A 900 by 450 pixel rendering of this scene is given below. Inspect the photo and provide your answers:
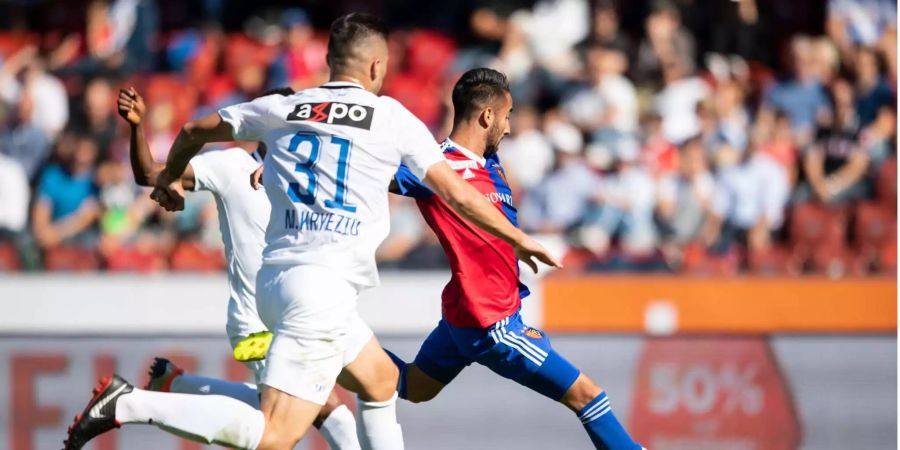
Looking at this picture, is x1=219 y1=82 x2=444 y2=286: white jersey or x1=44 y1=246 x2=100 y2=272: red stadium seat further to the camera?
x1=44 y1=246 x2=100 y2=272: red stadium seat

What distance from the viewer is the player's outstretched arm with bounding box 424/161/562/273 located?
524 cm

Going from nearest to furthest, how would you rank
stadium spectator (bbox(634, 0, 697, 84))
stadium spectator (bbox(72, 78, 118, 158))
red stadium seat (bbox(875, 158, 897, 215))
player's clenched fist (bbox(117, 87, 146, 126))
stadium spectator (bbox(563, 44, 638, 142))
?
player's clenched fist (bbox(117, 87, 146, 126))
red stadium seat (bbox(875, 158, 897, 215))
stadium spectator (bbox(72, 78, 118, 158))
stadium spectator (bbox(563, 44, 638, 142))
stadium spectator (bbox(634, 0, 697, 84))

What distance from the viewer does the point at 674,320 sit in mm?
8812

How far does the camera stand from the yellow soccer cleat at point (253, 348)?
19.3 feet

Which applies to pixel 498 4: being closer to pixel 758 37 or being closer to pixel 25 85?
pixel 758 37

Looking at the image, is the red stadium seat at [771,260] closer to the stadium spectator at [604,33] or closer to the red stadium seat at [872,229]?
the red stadium seat at [872,229]

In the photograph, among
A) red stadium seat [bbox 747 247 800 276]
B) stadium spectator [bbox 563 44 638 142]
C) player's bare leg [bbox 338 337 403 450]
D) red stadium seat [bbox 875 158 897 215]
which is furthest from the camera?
stadium spectator [bbox 563 44 638 142]

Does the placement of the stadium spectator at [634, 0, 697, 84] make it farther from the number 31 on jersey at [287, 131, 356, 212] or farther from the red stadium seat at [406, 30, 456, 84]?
the number 31 on jersey at [287, 131, 356, 212]

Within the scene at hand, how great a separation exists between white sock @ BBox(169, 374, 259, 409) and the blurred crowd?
12.9ft

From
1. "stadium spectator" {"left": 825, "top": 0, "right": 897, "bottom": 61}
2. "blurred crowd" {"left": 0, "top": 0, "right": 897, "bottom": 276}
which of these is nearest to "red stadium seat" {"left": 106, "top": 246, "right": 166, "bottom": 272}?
"blurred crowd" {"left": 0, "top": 0, "right": 897, "bottom": 276}

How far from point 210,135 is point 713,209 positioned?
21.7 ft

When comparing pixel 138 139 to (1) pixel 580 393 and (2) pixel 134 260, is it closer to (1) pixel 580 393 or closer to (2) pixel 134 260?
(1) pixel 580 393

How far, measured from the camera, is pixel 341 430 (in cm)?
630

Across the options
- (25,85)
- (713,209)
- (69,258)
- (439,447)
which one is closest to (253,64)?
(25,85)
